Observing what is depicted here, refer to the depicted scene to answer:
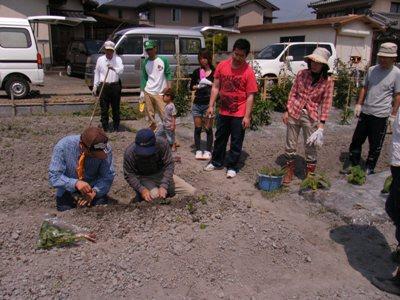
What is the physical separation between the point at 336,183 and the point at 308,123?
34.6 inches

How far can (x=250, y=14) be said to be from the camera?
1385 inches

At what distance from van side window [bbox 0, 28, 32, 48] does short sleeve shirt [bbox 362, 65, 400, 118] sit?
8.51 meters

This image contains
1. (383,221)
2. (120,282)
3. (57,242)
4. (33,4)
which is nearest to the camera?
(120,282)

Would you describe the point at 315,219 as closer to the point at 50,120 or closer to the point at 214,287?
the point at 214,287

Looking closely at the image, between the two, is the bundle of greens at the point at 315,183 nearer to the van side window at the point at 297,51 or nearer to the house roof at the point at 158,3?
the van side window at the point at 297,51

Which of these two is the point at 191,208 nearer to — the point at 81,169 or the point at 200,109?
the point at 81,169

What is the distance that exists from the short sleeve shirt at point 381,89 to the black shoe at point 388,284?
2557mm

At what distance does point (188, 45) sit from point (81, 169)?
9627 millimetres

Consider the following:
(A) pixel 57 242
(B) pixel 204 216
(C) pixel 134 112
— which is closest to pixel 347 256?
(B) pixel 204 216

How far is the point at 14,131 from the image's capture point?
22.6 ft

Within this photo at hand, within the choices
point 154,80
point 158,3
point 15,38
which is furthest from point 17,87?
point 158,3

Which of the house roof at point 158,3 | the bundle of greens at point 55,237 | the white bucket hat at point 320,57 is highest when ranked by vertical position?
the house roof at point 158,3

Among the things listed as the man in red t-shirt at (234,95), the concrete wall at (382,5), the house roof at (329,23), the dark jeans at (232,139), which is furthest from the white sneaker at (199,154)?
the concrete wall at (382,5)

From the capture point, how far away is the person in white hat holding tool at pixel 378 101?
15.7ft
